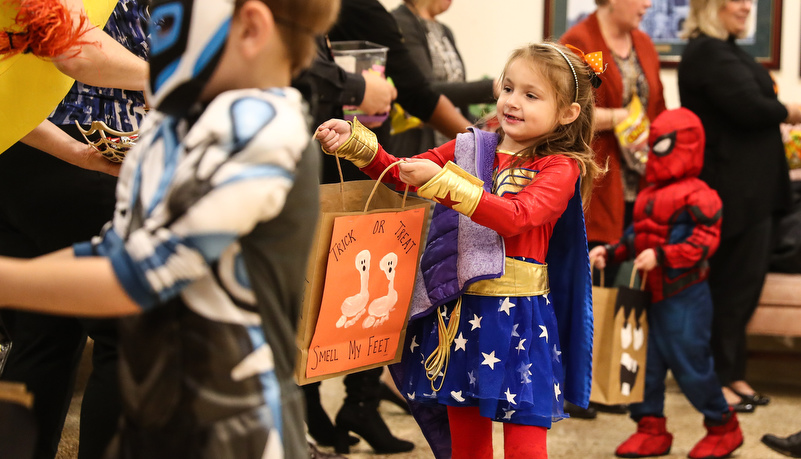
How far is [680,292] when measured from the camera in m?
2.49

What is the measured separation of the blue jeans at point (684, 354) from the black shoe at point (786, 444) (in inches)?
8.3

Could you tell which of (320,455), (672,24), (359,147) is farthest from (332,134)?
(672,24)

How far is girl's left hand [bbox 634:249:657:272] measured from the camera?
2.41 m

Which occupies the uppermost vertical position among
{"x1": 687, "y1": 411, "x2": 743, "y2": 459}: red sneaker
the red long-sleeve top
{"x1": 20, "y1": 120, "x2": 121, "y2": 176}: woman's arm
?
{"x1": 20, "y1": 120, "x2": 121, "y2": 176}: woman's arm

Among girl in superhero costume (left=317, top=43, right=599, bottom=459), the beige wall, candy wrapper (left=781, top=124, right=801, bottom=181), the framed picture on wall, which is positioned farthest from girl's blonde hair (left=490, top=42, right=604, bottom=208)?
the beige wall

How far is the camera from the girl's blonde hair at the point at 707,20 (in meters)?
2.85

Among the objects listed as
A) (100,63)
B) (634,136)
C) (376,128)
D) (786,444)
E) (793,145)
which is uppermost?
(100,63)

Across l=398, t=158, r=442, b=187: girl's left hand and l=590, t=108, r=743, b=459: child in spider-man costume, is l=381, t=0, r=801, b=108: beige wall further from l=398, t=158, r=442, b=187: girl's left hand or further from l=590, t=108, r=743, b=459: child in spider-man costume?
l=398, t=158, r=442, b=187: girl's left hand

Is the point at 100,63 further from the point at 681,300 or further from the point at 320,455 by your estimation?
the point at 681,300

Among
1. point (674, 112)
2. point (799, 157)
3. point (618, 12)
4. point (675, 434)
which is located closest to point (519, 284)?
point (674, 112)

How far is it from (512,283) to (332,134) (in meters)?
0.46

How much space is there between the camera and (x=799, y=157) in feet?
11.5

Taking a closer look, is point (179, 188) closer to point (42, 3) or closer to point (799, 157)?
point (42, 3)

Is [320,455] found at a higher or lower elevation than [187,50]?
lower
